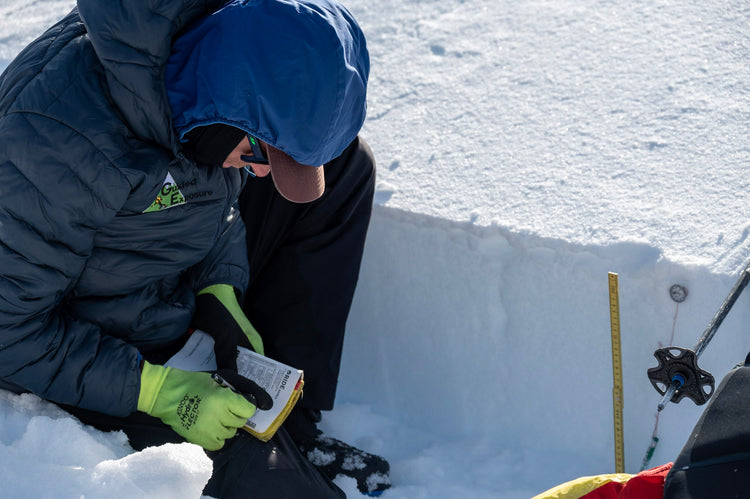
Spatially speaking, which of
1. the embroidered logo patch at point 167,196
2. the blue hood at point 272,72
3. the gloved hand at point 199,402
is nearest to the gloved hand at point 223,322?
the gloved hand at point 199,402

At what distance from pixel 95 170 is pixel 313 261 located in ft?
2.46

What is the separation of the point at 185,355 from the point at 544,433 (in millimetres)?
1080

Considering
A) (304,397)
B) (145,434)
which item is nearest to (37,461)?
(145,434)

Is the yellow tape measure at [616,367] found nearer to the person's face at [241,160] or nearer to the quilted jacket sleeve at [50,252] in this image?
the person's face at [241,160]

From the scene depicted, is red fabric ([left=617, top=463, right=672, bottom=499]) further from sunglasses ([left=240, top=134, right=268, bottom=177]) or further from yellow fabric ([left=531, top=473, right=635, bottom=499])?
sunglasses ([left=240, top=134, right=268, bottom=177])

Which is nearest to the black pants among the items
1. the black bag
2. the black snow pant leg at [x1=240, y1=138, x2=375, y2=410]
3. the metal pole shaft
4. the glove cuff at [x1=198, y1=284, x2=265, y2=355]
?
the black snow pant leg at [x1=240, y1=138, x2=375, y2=410]

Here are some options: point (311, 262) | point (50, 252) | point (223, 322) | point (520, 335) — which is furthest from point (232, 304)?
point (520, 335)

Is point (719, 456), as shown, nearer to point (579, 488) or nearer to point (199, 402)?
point (579, 488)

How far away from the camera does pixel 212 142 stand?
1.43 meters

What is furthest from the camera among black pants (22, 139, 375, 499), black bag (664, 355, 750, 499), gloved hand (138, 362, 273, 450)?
black pants (22, 139, 375, 499)

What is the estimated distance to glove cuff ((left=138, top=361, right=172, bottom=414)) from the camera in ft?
5.02

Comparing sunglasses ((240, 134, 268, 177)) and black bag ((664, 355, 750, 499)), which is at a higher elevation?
sunglasses ((240, 134, 268, 177))

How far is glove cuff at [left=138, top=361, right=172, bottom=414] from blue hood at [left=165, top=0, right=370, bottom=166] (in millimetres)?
582

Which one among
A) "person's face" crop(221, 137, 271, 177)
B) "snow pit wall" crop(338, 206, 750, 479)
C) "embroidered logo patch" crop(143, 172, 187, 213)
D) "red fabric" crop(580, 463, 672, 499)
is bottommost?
"snow pit wall" crop(338, 206, 750, 479)
